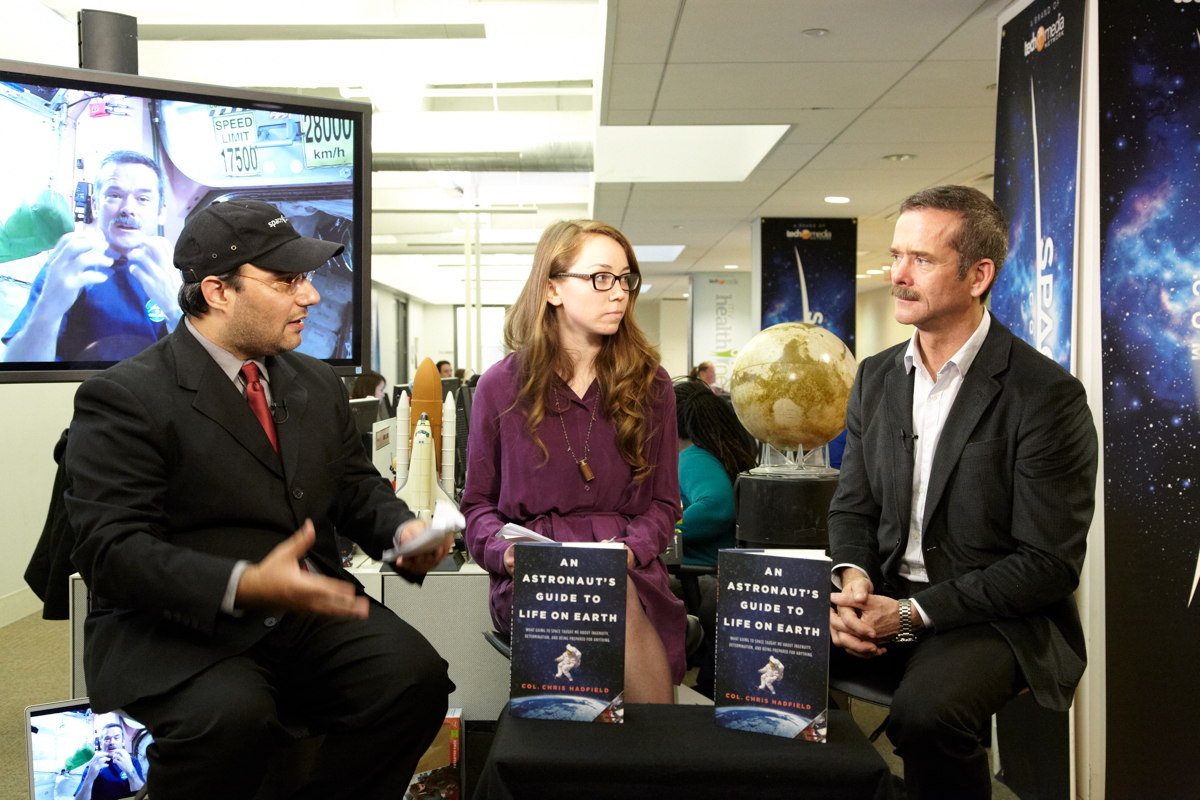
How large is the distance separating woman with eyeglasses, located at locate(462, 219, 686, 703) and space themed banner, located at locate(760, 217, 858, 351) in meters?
7.66

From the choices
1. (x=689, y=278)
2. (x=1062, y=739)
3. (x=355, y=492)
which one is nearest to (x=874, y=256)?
(x=689, y=278)

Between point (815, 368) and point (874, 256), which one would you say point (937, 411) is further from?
point (874, 256)

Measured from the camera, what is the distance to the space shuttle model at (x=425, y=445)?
9.53 ft

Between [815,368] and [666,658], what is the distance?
1.79 meters

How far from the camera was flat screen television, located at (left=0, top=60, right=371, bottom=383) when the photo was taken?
8.36 ft

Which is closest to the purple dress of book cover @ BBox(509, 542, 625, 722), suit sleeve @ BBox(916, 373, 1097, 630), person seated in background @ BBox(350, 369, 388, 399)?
book cover @ BBox(509, 542, 625, 722)

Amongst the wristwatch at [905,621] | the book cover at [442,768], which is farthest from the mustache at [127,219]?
the wristwatch at [905,621]

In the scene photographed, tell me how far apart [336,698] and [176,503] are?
50cm

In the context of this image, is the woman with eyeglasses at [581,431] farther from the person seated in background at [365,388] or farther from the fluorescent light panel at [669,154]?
the fluorescent light panel at [669,154]

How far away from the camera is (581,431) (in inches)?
94.2

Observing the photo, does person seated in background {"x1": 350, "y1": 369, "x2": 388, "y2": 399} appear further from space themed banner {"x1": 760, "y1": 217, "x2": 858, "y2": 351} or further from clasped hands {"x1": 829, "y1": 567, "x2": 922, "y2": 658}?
space themed banner {"x1": 760, "y1": 217, "x2": 858, "y2": 351}

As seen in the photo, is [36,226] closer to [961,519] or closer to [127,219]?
[127,219]

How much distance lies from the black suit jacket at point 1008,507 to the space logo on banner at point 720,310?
41.7 ft

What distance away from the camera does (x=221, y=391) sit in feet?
6.60
